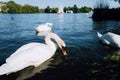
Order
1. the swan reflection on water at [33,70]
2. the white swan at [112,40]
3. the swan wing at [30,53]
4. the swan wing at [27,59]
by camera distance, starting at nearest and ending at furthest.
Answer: the swan wing at [27,59], the swan reflection on water at [33,70], the swan wing at [30,53], the white swan at [112,40]

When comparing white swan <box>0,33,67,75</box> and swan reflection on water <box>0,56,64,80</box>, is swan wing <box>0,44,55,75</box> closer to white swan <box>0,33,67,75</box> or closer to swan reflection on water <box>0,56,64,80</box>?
white swan <box>0,33,67,75</box>

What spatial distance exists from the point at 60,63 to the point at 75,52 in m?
2.21

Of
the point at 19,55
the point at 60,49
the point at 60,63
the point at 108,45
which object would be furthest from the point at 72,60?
the point at 108,45

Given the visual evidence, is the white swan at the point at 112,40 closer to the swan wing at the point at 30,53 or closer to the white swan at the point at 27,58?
the white swan at the point at 27,58

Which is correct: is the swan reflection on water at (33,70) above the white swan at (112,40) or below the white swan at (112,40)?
below

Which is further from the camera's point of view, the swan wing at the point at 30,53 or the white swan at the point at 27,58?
the swan wing at the point at 30,53

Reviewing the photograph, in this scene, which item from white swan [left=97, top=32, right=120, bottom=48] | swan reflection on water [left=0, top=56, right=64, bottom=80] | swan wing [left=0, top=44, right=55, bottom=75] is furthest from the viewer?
white swan [left=97, top=32, right=120, bottom=48]

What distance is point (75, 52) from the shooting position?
13.9 meters

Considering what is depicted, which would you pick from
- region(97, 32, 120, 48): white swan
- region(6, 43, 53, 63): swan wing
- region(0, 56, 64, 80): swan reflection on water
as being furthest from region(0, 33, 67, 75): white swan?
region(97, 32, 120, 48): white swan

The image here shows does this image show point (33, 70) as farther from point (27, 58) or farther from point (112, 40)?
point (112, 40)

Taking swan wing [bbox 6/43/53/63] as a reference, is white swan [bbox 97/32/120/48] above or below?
below

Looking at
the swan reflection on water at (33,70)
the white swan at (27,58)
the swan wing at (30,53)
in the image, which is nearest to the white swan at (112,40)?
the swan reflection on water at (33,70)

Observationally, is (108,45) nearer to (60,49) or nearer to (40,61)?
(60,49)

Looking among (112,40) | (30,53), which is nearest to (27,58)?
(30,53)
